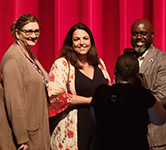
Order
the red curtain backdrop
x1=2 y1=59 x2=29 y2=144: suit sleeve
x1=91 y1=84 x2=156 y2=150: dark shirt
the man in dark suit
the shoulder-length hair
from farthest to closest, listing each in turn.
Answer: the red curtain backdrop
the shoulder-length hair
the man in dark suit
x1=2 y1=59 x2=29 y2=144: suit sleeve
x1=91 y1=84 x2=156 y2=150: dark shirt

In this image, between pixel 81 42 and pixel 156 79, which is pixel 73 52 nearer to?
pixel 81 42

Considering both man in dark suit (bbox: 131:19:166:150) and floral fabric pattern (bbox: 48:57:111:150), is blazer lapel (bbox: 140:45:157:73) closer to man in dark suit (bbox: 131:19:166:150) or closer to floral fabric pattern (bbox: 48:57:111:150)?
man in dark suit (bbox: 131:19:166:150)

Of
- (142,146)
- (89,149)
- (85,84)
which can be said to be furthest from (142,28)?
(142,146)

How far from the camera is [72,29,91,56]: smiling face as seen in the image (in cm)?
294

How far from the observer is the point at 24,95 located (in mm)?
2633

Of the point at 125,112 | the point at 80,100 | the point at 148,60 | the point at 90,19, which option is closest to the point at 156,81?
the point at 148,60

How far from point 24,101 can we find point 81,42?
61 centimetres

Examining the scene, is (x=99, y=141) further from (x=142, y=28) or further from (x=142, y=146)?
(x=142, y=28)

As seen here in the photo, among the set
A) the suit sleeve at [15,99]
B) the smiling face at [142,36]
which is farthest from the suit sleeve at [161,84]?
the suit sleeve at [15,99]

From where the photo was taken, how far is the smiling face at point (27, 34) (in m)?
2.77

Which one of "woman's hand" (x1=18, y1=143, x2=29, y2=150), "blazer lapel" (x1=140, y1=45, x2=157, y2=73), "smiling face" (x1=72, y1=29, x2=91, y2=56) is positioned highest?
"smiling face" (x1=72, y1=29, x2=91, y2=56)

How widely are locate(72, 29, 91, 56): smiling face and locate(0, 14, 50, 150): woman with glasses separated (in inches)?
11.6

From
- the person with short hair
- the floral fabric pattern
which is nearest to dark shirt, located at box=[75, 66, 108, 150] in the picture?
the floral fabric pattern

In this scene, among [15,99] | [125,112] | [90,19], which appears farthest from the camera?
[90,19]
